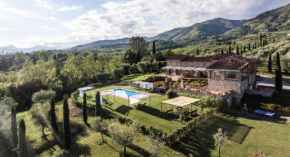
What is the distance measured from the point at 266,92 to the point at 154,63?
32.7m

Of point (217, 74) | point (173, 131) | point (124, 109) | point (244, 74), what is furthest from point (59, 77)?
point (244, 74)

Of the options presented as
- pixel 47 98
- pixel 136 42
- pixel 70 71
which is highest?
pixel 136 42

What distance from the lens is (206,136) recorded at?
16641 millimetres

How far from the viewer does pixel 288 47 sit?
142ft

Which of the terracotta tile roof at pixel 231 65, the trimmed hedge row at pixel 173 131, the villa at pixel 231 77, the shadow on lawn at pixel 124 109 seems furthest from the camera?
the terracotta tile roof at pixel 231 65

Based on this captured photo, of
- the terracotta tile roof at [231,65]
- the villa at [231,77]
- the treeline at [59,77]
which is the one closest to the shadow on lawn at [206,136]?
the villa at [231,77]

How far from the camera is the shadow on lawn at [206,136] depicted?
14.8 metres

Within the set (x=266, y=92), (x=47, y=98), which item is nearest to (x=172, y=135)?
(x=266, y=92)

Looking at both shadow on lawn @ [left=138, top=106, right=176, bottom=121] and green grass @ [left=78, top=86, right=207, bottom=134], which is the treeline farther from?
shadow on lawn @ [left=138, top=106, right=176, bottom=121]

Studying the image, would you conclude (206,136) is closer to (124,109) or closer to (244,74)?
(124,109)

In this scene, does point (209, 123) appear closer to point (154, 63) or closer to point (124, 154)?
point (124, 154)

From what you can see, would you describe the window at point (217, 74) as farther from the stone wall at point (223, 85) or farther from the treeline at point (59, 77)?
the treeline at point (59, 77)

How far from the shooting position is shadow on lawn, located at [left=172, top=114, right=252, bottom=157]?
14.8 m

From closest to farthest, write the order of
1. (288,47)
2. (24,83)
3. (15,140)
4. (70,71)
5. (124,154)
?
(124,154)
(15,140)
(24,83)
(288,47)
(70,71)
